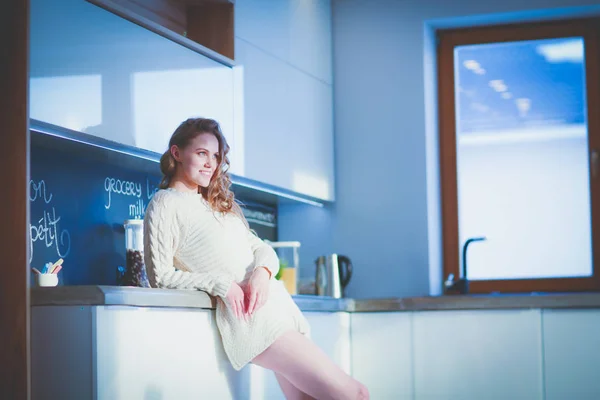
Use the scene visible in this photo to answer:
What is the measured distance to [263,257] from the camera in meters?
2.76

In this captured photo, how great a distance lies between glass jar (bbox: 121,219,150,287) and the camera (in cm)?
325

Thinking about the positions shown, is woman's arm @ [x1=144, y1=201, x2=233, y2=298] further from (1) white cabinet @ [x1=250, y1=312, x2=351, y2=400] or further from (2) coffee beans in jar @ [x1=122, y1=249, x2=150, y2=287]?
(1) white cabinet @ [x1=250, y1=312, x2=351, y2=400]

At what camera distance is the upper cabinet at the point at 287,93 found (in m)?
3.78

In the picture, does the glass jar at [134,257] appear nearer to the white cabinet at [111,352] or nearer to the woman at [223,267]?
the woman at [223,267]

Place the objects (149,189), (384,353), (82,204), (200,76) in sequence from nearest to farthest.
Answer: (82,204), (200,76), (149,189), (384,353)

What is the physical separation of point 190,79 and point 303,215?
1527 millimetres

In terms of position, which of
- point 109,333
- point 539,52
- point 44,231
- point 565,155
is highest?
point 539,52

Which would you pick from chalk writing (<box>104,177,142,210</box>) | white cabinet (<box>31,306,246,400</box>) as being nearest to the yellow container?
chalk writing (<box>104,177,142,210</box>)

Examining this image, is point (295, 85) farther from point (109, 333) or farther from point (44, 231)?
point (109, 333)

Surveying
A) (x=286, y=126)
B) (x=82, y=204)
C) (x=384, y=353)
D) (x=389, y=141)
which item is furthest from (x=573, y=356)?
(x=82, y=204)

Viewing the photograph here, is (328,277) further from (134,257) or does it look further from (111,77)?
(111,77)

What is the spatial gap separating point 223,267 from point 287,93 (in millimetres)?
1611

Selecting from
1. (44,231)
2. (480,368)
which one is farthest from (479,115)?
(44,231)

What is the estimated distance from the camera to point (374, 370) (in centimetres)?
407
